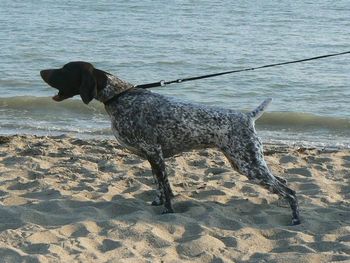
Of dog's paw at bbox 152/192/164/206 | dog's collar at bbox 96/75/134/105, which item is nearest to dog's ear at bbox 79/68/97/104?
dog's collar at bbox 96/75/134/105

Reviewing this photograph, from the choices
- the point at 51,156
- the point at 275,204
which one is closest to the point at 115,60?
the point at 51,156

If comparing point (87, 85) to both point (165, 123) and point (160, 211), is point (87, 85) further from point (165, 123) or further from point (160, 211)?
point (160, 211)

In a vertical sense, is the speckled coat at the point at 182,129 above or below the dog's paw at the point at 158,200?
above

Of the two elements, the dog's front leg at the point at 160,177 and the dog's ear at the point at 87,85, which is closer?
the dog's ear at the point at 87,85

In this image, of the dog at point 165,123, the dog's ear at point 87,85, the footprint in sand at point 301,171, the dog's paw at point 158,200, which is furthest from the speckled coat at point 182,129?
the footprint in sand at point 301,171

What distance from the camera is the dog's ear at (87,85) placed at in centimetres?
547

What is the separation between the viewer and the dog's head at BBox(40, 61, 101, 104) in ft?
18.0

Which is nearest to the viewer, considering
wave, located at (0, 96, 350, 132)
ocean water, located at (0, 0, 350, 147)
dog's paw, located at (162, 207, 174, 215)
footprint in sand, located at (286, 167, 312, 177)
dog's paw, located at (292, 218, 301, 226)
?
dog's paw, located at (292, 218, 301, 226)

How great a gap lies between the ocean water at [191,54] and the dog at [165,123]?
4.40m

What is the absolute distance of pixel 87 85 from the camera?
5.47m

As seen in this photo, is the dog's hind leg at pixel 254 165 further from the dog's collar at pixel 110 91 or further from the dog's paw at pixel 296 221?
the dog's collar at pixel 110 91

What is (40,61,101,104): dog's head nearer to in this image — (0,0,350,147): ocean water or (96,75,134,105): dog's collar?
(96,75,134,105): dog's collar

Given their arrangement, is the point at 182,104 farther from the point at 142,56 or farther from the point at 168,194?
the point at 142,56

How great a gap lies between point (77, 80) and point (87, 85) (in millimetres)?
103
